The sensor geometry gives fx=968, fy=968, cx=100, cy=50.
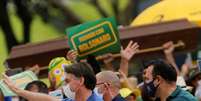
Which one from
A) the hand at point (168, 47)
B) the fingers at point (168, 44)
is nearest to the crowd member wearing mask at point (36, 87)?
the hand at point (168, 47)

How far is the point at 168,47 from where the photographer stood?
12.4m

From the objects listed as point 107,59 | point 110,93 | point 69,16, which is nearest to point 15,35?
point 69,16

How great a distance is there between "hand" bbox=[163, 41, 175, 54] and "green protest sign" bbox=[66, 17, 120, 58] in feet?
5.10

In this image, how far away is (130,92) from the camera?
35.1 feet

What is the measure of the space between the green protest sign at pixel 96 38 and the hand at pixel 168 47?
1.56 metres

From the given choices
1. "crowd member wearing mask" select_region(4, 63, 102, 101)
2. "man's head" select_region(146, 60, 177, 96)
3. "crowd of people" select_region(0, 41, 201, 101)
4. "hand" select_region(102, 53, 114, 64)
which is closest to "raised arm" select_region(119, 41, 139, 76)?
"crowd of people" select_region(0, 41, 201, 101)

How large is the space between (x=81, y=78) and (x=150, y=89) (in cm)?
86

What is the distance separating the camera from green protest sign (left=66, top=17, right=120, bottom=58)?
35.4 ft

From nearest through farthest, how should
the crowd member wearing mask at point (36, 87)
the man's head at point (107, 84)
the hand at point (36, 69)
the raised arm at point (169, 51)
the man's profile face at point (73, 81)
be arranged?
the man's profile face at point (73, 81), the man's head at point (107, 84), the crowd member wearing mask at point (36, 87), the hand at point (36, 69), the raised arm at point (169, 51)

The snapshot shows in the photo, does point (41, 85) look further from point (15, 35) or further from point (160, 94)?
point (15, 35)

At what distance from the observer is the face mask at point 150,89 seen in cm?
894

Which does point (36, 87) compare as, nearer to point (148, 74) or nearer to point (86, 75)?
point (148, 74)

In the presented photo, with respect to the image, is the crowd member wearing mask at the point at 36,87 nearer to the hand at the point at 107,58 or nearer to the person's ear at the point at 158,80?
the hand at the point at 107,58

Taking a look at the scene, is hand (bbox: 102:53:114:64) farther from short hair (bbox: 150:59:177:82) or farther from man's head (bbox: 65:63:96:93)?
man's head (bbox: 65:63:96:93)
